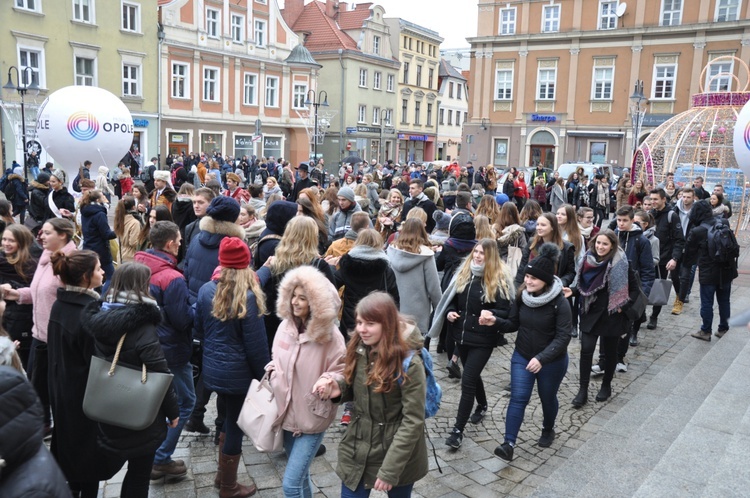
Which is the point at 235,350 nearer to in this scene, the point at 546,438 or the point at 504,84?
the point at 546,438

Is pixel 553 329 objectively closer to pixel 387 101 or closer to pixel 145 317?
pixel 145 317

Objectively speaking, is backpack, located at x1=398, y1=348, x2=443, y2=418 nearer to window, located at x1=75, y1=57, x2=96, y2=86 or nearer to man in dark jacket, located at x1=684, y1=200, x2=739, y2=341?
man in dark jacket, located at x1=684, y1=200, x2=739, y2=341

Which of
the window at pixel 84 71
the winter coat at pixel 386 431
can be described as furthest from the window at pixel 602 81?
the winter coat at pixel 386 431

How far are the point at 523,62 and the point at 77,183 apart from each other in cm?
3438

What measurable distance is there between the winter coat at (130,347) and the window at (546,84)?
4114cm

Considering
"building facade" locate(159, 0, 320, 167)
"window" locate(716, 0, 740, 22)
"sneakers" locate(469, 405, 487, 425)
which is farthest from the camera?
"window" locate(716, 0, 740, 22)

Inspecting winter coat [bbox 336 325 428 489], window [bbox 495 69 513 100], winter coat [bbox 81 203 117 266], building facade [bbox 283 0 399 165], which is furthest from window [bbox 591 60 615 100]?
winter coat [bbox 336 325 428 489]

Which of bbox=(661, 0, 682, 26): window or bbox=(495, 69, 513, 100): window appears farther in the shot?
bbox=(495, 69, 513, 100): window

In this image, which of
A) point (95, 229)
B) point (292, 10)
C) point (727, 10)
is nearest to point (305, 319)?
point (95, 229)

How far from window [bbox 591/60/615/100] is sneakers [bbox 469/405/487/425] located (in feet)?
124

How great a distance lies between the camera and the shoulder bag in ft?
11.6

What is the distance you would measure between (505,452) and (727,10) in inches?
1575

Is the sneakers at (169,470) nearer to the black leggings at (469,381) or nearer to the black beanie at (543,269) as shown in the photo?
the black leggings at (469,381)

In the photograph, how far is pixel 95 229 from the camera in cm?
761
